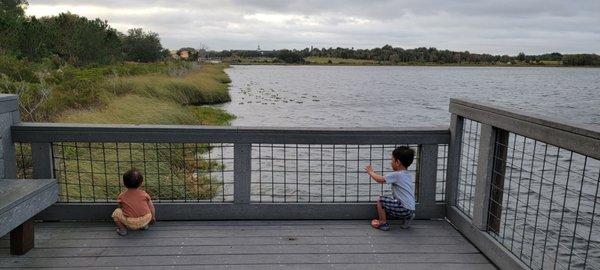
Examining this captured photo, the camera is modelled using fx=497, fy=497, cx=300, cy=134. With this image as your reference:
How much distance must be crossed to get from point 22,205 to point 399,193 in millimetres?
3003

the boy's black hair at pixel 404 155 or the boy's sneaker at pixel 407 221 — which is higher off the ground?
the boy's black hair at pixel 404 155

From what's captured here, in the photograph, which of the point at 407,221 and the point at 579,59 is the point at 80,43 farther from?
the point at 579,59

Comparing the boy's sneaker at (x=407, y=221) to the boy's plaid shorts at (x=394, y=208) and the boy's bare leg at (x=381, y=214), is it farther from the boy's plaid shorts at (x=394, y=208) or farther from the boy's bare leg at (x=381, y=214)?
the boy's bare leg at (x=381, y=214)

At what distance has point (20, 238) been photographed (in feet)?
12.6

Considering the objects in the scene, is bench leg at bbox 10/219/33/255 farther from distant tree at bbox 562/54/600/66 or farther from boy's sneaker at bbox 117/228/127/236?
distant tree at bbox 562/54/600/66

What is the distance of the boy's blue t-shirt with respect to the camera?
4.43 metres

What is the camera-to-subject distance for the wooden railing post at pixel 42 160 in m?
4.53

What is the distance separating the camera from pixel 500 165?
151 inches

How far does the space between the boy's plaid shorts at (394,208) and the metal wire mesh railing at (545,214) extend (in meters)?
0.74

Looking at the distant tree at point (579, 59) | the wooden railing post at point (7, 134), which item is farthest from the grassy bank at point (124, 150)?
the distant tree at point (579, 59)

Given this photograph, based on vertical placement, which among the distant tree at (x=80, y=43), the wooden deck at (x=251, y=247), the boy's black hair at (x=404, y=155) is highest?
the distant tree at (x=80, y=43)

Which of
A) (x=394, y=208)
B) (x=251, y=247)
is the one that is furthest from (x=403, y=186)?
(x=251, y=247)

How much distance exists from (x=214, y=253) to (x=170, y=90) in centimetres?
2387

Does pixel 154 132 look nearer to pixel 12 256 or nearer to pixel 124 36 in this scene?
pixel 12 256
